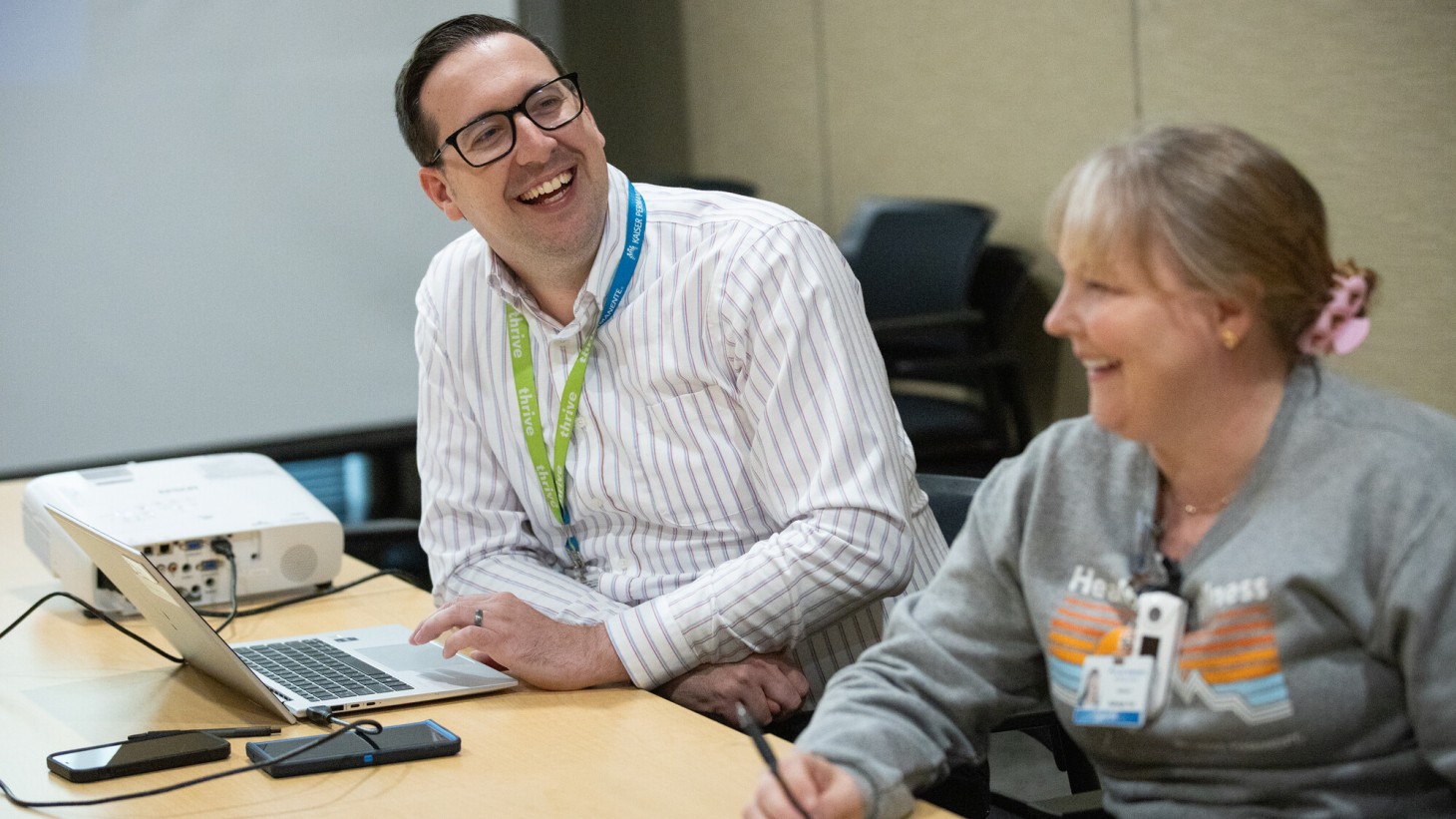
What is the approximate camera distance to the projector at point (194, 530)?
221 cm

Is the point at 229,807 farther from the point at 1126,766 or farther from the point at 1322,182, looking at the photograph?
the point at 1322,182

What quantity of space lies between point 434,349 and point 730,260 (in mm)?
489

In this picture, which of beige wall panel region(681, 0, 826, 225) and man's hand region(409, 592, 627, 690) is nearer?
man's hand region(409, 592, 627, 690)

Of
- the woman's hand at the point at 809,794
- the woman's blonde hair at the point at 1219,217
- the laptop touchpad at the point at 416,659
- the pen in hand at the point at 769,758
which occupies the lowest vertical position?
the laptop touchpad at the point at 416,659

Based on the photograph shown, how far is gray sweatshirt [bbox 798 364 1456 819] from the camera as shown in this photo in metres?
1.16

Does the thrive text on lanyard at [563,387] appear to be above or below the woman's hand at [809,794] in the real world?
above

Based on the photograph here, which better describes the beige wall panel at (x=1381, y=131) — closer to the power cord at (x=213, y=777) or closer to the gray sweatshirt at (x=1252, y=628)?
the gray sweatshirt at (x=1252, y=628)

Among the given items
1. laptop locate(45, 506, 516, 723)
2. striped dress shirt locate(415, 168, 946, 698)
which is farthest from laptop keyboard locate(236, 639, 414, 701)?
striped dress shirt locate(415, 168, 946, 698)

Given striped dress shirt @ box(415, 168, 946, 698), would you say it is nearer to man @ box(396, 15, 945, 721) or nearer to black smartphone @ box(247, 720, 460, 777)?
man @ box(396, 15, 945, 721)

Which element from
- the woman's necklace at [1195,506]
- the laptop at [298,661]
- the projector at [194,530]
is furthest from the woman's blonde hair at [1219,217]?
the projector at [194,530]

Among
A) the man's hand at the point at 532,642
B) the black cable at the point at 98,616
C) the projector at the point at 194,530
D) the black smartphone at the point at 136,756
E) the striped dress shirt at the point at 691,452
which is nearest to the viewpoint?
the black smartphone at the point at 136,756

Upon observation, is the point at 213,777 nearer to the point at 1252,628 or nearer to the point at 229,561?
the point at 229,561

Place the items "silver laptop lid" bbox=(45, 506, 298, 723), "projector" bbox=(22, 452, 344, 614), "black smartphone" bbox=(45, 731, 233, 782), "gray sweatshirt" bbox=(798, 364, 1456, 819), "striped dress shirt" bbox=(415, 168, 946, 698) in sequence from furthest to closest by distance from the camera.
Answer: "projector" bbox=(22, 452, 344, 614)
"striped dress shirt" bbox=(415, 168, 946, 698)
"silver laptop lid" bbox=(45, 506, 298, 723)
"black smartphone" bbox=(45, 731, 233, 782)
"gray sweatshirt" bbox=(798, 364, 1456, 819)

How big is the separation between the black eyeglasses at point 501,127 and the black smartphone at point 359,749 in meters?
0.82
